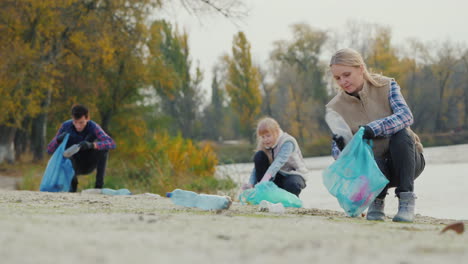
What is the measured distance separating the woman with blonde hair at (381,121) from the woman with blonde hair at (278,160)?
4.18 feet

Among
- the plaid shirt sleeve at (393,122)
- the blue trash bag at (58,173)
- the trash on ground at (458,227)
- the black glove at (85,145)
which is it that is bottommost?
the blue trash bag at (58,173)

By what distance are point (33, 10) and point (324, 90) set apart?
69.5ft

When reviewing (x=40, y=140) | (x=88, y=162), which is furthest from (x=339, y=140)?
(x=40, y=140)

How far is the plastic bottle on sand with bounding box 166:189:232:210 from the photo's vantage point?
308 cm

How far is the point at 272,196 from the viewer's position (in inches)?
163

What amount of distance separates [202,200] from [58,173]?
127 inches

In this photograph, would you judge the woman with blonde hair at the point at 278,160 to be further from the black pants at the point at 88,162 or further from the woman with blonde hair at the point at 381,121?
the black pants at the point at 88,162

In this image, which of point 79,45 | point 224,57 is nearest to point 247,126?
point 224,57

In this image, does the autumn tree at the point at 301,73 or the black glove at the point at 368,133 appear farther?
the autumn tree at the point at 301,73

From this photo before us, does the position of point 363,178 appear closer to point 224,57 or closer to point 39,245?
point 39,245

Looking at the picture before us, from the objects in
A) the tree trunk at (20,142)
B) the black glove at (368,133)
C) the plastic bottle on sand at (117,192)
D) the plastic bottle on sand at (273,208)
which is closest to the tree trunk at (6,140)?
the tree trunk at (20,142)

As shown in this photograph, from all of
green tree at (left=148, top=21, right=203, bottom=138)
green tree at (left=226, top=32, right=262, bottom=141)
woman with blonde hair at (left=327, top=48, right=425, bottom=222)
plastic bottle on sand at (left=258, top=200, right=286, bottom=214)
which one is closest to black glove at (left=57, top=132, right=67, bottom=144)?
plastic bottle on sand at (left=258, top=200, right=286, bottom=214)

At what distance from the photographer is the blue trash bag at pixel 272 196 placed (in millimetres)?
4148

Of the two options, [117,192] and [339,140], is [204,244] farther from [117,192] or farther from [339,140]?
[117,192]
